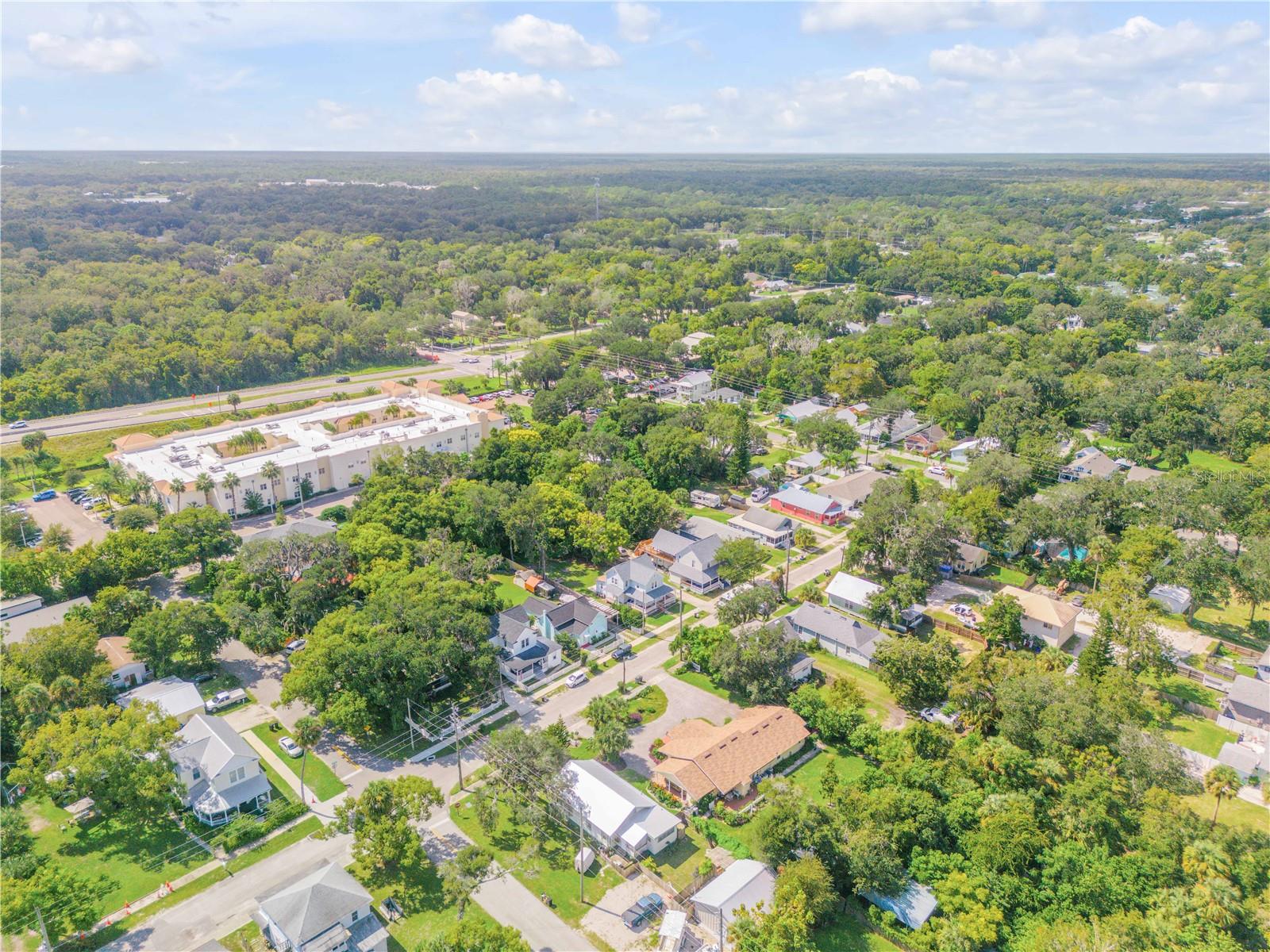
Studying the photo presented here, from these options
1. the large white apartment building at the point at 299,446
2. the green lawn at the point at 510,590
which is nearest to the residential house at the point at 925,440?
the large white apartment building at the point at 299,446

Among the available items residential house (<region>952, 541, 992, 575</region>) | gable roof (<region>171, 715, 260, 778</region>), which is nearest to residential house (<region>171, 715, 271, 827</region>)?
gable roof (<region>171, 715, 260, 778</region>)

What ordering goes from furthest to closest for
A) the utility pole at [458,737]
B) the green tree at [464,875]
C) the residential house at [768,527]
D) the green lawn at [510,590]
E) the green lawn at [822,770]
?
the residential house at [768,527], the green lawn at [510,590], the utility pole at [458,737], the green lawn at [822,770], the green tree at [464,875]

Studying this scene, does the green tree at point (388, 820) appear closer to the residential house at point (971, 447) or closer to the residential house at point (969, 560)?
the residential house at point (969, 560)

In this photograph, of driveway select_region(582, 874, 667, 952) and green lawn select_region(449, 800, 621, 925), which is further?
green lawn select_region(449, 800, 621, 925)

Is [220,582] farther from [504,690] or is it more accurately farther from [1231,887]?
[1231,887]

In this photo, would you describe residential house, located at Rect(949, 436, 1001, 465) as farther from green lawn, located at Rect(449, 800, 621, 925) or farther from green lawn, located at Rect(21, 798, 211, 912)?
green lawn, located at Rect(21, 798, 211, 912)

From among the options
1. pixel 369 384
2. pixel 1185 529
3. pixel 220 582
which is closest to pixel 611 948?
pixel 220 582
